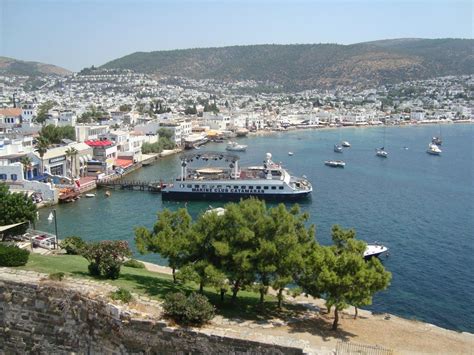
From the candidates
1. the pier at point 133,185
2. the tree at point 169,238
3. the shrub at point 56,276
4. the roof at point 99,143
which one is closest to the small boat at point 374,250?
the tree at point 169,238

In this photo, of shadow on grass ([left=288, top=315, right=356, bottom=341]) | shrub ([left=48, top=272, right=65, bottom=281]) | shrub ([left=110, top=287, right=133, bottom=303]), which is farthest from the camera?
shrub ([left=48, top=272, right=65, bottom=281])

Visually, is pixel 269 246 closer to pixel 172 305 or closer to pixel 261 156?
pixel 172 305

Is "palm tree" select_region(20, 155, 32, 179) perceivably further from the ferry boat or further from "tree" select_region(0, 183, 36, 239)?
"tree" select_region(0, 183, 36, 239)

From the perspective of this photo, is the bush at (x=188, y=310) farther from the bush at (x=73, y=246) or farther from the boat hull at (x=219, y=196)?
the boat hull at (x=219, y=196)

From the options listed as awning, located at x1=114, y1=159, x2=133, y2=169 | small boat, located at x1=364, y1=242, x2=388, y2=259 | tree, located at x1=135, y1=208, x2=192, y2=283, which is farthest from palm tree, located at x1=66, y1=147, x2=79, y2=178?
tree, located at x1=135, y1=208, x2=192, y2=283

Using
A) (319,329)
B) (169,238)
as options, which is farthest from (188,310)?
(319,329)

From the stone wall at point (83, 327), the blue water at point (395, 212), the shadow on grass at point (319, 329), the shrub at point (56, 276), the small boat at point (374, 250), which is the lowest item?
the blue water at point (395, 212)

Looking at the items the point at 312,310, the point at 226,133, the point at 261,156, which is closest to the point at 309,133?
the point at 226,133
